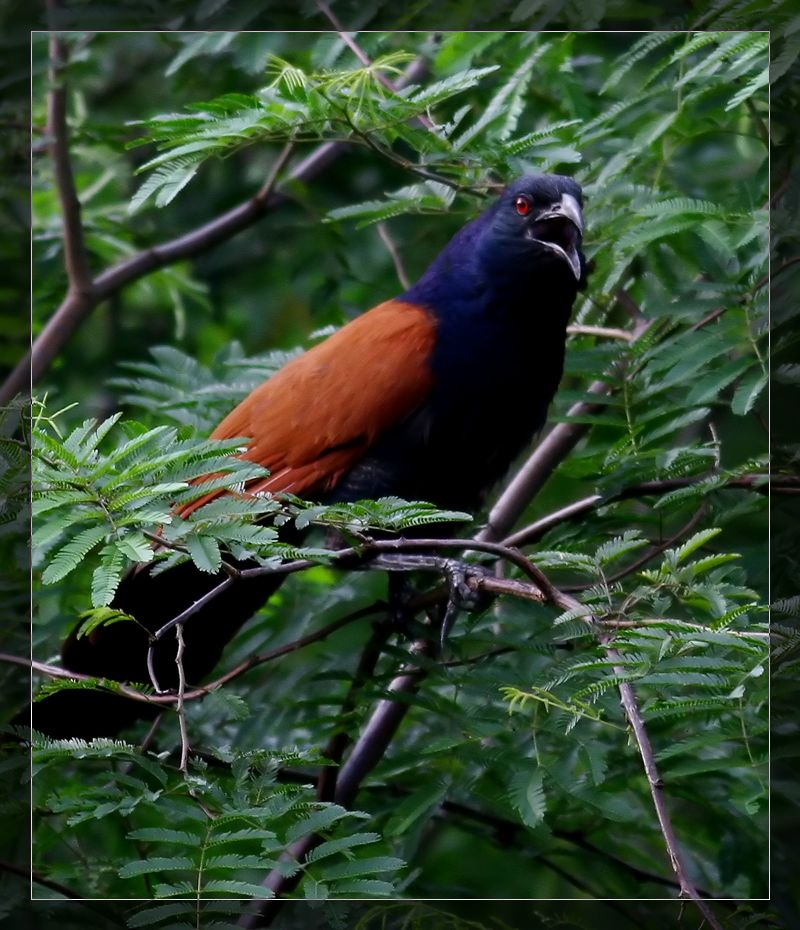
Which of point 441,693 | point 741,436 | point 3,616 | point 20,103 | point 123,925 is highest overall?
point 20,103

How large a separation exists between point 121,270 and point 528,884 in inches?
59.9

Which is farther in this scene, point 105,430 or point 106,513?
point 105,430

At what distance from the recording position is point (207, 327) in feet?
9.68

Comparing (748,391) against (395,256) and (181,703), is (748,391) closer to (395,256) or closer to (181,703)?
(395,256)

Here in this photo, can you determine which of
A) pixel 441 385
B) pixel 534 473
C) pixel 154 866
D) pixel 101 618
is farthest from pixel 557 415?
pixel 154 866

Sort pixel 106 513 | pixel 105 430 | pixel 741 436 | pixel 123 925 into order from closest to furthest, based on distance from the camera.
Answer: pixel 106 513, pixel 105 430, pixel 123 925, pixel 741 436

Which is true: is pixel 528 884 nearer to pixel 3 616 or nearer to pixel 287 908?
pixel 287 908

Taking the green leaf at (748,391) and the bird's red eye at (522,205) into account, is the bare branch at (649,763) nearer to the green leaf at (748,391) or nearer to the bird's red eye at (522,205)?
the green leaf at (748,391)

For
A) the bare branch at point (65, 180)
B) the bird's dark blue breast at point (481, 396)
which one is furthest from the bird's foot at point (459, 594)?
the bare branch at point (65, 180)

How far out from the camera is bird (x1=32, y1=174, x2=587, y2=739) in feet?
8.49

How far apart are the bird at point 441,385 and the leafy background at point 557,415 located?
95 mm

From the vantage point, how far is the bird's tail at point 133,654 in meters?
2.29

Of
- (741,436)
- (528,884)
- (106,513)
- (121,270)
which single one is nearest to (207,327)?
(121,270)

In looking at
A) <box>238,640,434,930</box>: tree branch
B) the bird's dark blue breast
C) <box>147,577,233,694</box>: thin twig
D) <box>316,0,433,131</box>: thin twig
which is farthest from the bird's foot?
<box>316,0,433,131</box>: thin twig
